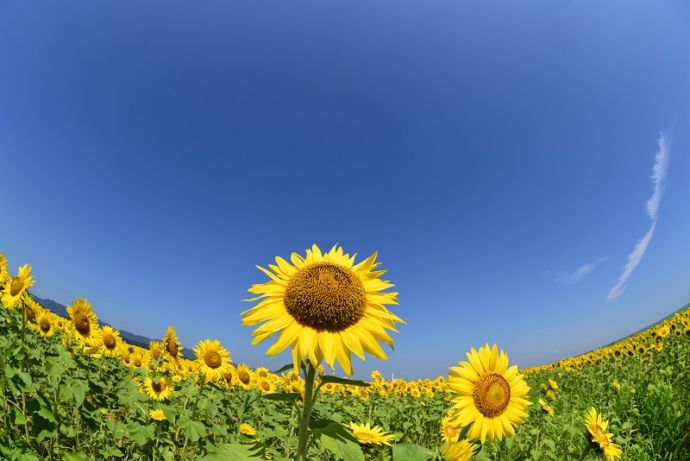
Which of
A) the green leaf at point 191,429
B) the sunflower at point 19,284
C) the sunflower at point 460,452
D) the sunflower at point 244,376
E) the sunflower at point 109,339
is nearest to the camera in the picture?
the sunflower at point 460,452

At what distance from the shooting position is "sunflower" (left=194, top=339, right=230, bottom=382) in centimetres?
620

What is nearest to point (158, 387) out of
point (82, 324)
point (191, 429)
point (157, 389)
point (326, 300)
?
point (157, 389)

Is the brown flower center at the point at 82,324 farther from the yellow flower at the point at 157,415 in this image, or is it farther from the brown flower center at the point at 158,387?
the yellow flower at the point at 157,415

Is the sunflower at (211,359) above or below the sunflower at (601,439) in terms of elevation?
above

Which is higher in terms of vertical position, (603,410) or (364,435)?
(603,410)

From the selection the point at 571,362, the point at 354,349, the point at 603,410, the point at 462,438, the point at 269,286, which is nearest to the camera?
the point at 354,349

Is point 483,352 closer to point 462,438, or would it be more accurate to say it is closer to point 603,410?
point 462,438

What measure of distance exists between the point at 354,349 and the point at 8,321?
6.97 meters

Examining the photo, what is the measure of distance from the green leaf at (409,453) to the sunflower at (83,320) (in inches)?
263

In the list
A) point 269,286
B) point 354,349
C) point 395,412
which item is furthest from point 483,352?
point 395,412

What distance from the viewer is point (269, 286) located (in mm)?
2381

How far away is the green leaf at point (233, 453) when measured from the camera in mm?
1569

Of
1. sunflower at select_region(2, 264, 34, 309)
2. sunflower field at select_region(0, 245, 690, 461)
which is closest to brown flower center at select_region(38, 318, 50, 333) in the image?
sunflower field at select_region(0, 245, 690, 461)

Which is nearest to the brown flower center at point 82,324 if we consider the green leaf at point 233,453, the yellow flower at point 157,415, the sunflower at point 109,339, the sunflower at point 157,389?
the sunflower at point 109,339
